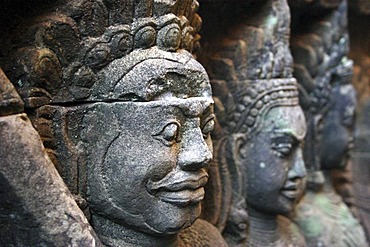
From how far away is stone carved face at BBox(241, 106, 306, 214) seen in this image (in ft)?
8.18

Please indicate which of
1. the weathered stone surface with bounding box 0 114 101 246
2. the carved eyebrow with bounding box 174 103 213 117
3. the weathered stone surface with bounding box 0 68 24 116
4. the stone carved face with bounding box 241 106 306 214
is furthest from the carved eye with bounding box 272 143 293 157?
the weathered stone surface with bounding box 0 68 24 116

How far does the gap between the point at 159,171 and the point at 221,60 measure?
0.88m

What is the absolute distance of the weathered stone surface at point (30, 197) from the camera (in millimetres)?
1510

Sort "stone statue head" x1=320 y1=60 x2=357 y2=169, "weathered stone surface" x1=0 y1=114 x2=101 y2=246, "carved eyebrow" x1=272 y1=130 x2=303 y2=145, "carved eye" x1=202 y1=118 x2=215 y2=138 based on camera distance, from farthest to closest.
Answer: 1. "stone statue head" x1=320 y1=60 x2=357 y2=169
2. "carved eyebrow" x1=272 y1=130 x2=303 y2=145
3. "carved eye" x1=202 y1=118 x2=215 y2=138
4. "weathered stone surface" x1=0 y1=114 x2=101 y2=246

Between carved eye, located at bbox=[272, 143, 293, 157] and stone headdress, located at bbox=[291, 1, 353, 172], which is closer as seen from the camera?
carved eye, located at bbox=[272, 143, 293, 157]

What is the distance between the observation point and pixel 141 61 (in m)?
1.78

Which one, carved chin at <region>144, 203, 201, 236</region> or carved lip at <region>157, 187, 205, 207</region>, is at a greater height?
carved lip at <region>157, 187, 205, 207</region>

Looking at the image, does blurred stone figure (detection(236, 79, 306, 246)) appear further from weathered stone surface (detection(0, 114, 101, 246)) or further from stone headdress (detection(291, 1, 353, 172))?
weathered stone surface (detection(0, 114, 101, 246))

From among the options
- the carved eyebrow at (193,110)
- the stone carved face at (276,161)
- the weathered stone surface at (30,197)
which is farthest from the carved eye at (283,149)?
the weathered stone surface at (30,197)

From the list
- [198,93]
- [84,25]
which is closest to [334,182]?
[198,93]

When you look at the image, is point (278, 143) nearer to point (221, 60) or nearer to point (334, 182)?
point (221, 60)

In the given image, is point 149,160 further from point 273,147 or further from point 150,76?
point 273,147

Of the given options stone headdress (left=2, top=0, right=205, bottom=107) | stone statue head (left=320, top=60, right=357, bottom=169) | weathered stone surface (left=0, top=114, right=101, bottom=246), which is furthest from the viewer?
stone statue head (left=320, top=60, right=357, bottom=169)

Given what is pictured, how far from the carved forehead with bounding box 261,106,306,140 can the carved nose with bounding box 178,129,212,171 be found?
0.76 m
